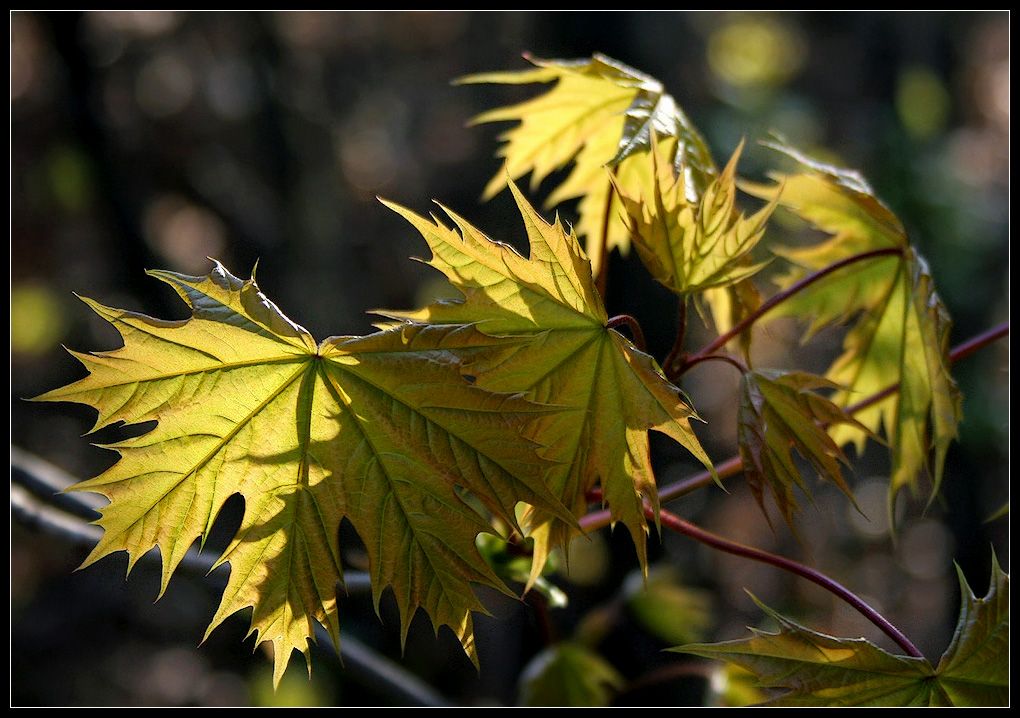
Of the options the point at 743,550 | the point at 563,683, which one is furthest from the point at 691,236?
the point at 563,683

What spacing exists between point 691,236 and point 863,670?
45 cm

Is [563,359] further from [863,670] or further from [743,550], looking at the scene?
[863,670]

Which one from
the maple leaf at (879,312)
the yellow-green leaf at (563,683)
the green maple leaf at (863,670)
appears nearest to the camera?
the green maple leaf at (863,670)

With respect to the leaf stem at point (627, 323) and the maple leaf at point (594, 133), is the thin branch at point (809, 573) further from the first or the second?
the maple leaf at point (594, 133)

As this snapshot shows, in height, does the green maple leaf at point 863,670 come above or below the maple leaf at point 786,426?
below

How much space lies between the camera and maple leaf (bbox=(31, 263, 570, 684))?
2.02ft

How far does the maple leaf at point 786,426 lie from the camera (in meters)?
0.68

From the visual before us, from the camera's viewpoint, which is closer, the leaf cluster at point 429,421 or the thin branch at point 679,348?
the leaf cluster at point 429,421

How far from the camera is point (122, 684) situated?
3.73 meters

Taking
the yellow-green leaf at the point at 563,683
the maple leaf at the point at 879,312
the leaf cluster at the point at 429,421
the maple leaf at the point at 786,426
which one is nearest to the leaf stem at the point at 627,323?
the leaf cluster at the point at 429,421

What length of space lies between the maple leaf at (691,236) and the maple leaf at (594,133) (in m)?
0.13

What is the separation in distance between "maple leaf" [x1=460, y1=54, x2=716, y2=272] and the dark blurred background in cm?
148

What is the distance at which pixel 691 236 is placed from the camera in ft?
2.30

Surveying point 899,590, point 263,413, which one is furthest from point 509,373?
point 899,590
